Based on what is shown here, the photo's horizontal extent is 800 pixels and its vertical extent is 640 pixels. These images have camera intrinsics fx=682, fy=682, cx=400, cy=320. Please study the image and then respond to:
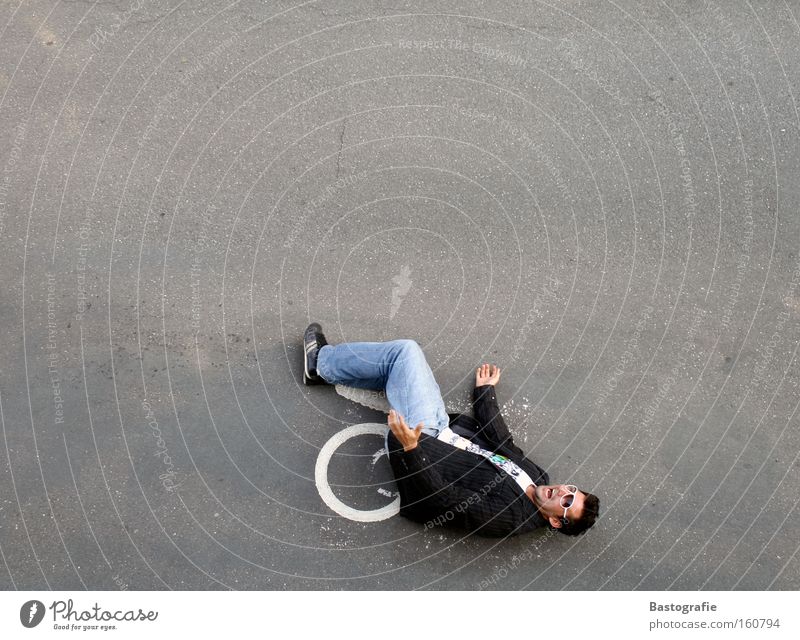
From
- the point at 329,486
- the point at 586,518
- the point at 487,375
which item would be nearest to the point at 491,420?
the point at 487,375

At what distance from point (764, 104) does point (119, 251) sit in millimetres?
5245

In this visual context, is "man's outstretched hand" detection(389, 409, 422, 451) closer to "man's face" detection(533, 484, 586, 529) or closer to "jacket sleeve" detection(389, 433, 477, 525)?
"jacket sleeve" detection(389, 433, 477, 525)

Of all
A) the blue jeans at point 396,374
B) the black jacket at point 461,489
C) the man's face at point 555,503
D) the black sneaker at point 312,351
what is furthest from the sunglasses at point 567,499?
the black sneaker at point 312,351

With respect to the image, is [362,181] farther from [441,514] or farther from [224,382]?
[441,514]

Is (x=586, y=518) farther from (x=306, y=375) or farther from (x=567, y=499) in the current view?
(x=306, y=375)

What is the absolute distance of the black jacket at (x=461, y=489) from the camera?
4512 mm

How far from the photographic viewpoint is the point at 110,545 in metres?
4.86

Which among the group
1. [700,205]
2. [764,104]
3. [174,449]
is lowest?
[174,449]

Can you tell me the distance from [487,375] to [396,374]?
75 centimetres

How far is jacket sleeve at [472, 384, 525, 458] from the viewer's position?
4.94m

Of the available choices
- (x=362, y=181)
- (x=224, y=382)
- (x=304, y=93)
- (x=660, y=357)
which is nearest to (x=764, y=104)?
(x=660, y=357)

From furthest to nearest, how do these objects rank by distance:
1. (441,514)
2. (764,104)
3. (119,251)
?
1. (764,104)
2. (119,251)
3. (441,514)

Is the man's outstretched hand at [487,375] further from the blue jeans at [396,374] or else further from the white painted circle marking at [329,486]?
the white painted circle marking at [329,486]

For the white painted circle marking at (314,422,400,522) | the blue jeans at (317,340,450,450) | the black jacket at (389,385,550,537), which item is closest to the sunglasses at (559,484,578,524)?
the black jacket at (389,385,550,537)
